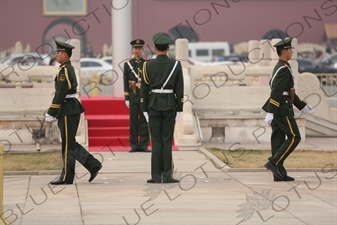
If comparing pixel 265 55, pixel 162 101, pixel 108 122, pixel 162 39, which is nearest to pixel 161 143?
pixel 162 101

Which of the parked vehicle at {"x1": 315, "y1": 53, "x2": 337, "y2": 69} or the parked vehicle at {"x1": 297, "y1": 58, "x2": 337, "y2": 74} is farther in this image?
the parked vehicle at {"x1": 315, "y1": 53, "x2": 337, "y2": 69}

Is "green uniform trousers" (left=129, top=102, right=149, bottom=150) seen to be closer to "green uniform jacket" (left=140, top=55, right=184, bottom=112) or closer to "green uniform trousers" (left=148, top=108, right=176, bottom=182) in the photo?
"green uniform trousers" (left=148, top=108, right=176, bottom=182)

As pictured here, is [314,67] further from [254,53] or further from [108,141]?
[108,141]

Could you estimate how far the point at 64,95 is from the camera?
11.4 m

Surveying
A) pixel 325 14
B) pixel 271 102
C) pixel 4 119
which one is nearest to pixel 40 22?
pixel 325 14

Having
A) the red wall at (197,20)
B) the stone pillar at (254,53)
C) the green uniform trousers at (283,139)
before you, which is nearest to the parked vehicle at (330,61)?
the red wall at (197,20)

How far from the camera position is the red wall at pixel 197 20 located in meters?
44.6

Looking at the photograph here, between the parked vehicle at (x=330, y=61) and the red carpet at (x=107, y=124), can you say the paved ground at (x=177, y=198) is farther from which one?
the parked vehicle at (x=330, y=61)

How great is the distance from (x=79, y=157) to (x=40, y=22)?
3479 centimetres

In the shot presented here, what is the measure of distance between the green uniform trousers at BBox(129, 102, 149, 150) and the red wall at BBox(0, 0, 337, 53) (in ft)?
90.1

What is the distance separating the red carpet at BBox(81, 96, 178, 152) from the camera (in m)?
16.3

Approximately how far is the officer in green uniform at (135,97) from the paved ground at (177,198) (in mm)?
1898

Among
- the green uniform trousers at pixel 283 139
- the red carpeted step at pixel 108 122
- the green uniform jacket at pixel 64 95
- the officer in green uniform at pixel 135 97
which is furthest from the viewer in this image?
the red carpeted step at pixel 108 122

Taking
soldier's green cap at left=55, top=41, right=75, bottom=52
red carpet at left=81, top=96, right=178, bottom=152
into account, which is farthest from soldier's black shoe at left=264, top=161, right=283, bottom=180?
red carpet at left=81, top=96, right=178, bottom=152
